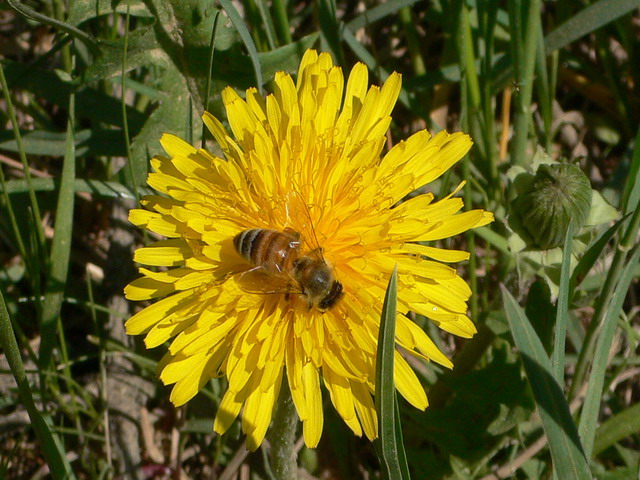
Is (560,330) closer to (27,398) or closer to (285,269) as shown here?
(285,269)

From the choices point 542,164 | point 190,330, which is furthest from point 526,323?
point 190,330

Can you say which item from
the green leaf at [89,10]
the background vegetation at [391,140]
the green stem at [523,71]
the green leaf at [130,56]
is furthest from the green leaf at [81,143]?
the green stem at [523,71]

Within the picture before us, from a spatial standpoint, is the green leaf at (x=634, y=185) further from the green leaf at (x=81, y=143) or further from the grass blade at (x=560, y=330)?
the green leaf at (x=81, y=143)

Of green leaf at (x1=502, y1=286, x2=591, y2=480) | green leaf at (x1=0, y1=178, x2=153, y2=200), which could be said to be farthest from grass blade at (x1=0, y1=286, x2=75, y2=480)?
green leaf at (x1=502, y1=286, x2=591, y2=480)

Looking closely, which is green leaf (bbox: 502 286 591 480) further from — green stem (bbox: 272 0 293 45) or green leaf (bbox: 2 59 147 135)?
→ green leaf (bbox: 2 59 147 135)

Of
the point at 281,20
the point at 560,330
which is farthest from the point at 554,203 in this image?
the point at 281,20

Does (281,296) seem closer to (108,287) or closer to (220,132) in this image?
(220,132)
